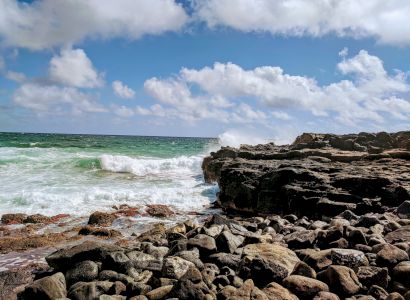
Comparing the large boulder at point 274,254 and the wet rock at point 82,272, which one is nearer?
the large boulder at point 274,254

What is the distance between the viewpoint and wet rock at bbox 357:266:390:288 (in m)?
5.46

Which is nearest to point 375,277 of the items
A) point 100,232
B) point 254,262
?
point 254,262

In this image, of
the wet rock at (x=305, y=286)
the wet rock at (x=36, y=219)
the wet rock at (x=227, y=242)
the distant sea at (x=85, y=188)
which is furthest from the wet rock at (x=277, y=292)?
the distant sea at (x=85, y=188)

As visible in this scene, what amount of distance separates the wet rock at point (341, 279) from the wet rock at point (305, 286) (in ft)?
0.48

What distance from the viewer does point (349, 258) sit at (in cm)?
598

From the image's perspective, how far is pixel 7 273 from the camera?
8.11 m

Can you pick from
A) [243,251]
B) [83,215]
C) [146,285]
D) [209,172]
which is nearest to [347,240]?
[243,251]

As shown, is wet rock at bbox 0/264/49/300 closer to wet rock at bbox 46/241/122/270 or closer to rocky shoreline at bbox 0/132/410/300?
rocky shoreline at bbox 0/132/410/300

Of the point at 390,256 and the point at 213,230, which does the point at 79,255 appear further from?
the point at 390,256

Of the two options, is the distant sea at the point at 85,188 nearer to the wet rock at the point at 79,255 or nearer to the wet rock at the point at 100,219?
the wet rock at the point at 100,219

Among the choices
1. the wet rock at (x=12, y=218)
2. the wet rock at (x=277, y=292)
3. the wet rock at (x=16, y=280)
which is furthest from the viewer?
the wet rock at (x=12, y=218)

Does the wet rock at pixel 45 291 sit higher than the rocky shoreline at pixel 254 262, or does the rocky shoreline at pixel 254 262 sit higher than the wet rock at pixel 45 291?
the rocky shoreline at pixel 254 262

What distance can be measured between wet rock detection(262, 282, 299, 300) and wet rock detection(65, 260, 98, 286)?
3313 millimetres

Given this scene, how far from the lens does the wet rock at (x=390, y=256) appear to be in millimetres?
5855
